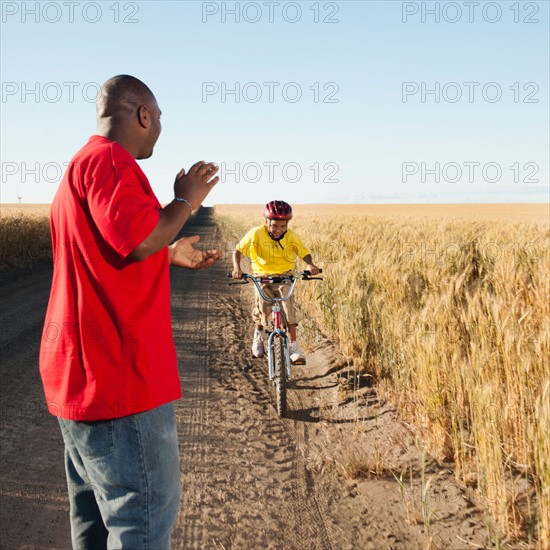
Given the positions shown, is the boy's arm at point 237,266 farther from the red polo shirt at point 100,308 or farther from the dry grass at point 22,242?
the dry grass at point 22,242

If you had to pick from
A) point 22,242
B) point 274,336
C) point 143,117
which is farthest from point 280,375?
point 22,242

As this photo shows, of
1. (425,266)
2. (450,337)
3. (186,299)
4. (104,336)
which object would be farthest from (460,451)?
(186,299)

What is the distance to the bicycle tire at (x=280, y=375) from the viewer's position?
5156mm

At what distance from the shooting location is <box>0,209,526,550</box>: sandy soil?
3.30 meters

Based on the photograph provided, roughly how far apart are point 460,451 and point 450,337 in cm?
135

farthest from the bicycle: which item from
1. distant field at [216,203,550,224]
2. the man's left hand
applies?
distant field at [216,203,550,224]

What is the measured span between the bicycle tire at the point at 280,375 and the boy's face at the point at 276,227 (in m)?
1.08

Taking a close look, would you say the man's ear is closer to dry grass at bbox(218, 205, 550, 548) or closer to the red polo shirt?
the red polo shirt

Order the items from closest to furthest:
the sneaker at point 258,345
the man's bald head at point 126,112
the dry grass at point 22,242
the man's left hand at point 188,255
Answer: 1. the man's bald head at point 126,112
2. the man's left hand at point 188,255
3. the sneaker at point 258,345
4. the dry grass at point 22,242

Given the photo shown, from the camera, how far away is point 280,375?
5238 millimetres

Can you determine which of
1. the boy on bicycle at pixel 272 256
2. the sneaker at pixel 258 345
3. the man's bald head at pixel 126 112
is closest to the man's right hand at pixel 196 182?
the man's bald head at pixel 126 112

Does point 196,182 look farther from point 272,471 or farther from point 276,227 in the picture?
point 276,227

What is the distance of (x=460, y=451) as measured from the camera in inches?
152

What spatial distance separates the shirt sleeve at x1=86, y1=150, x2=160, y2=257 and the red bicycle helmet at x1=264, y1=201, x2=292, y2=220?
395 cm
